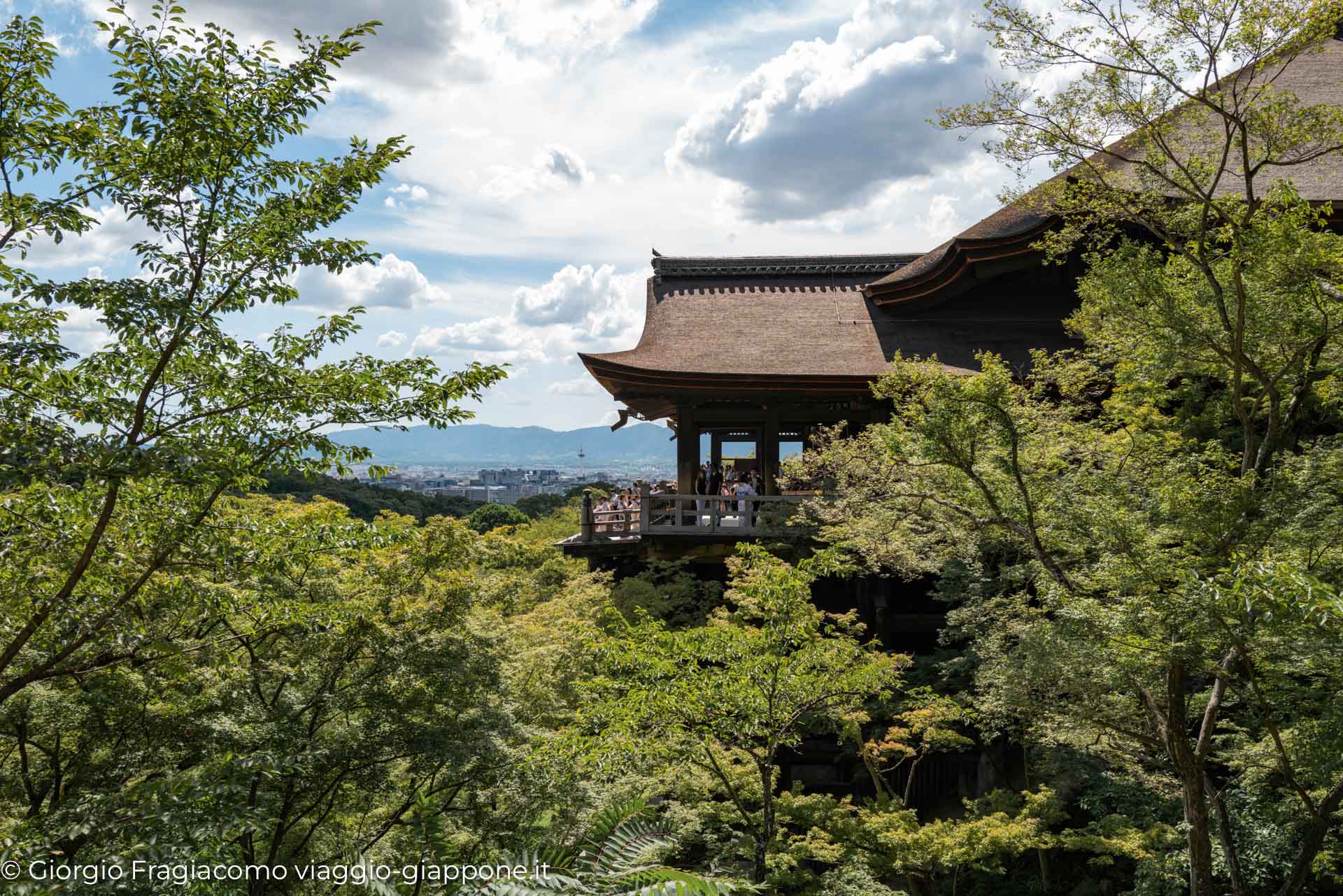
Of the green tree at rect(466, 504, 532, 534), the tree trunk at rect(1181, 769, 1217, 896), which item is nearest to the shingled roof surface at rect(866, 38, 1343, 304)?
the tree trunk at rect(1181, 769, 1217, 896)

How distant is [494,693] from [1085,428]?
806 cm

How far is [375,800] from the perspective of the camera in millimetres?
9867

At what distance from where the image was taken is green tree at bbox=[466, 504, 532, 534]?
130 ft

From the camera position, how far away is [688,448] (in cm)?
1717

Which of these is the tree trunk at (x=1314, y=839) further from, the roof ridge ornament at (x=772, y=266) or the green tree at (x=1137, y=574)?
the roof ridge ornament at (x=772, y=266)

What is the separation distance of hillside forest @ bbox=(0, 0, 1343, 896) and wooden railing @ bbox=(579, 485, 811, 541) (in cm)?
295

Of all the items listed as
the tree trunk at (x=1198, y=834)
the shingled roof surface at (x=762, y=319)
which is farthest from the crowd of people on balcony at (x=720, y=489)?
the tree trunk at (x=1198, y=834)

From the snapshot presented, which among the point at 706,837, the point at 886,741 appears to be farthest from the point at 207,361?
the point at 886,741

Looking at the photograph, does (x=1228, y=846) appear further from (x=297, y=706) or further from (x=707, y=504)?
→ (x=707, y=504)

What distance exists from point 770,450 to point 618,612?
881 centimetres

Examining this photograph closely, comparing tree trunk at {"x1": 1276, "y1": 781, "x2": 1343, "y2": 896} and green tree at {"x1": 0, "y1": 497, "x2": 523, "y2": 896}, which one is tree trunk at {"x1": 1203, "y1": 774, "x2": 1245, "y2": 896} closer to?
tree trunk at {"x1": 1276, "y1": 781, "x2": 1343, "y2": 896}

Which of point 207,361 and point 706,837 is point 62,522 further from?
point 706,837

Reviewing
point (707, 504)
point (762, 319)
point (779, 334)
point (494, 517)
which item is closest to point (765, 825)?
point (707, 504)

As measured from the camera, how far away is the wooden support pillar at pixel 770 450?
17.1m
